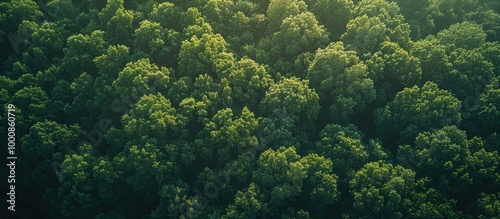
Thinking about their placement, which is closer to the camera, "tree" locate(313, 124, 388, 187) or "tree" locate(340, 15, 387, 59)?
"tree" locate(313, 124, 388, 187)

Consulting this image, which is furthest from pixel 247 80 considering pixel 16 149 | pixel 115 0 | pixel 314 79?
pixel 16 149

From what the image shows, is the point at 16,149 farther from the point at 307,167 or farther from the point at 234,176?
the point at 307,167

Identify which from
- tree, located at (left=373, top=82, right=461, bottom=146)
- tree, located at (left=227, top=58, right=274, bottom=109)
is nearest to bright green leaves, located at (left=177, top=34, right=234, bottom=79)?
tree, located at (left=227, top=58, right=274, bottom=109)

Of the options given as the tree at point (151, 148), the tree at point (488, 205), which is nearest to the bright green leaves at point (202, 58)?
the tree at point (151, 148)

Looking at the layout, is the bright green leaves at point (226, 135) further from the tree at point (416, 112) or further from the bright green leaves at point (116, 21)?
the bright green leaves at point (116, 21)

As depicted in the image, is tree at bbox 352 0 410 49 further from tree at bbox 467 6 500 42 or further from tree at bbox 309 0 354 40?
tree at bbox 467 6 500 42

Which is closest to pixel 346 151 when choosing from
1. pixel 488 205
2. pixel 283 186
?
pixel 283 186
